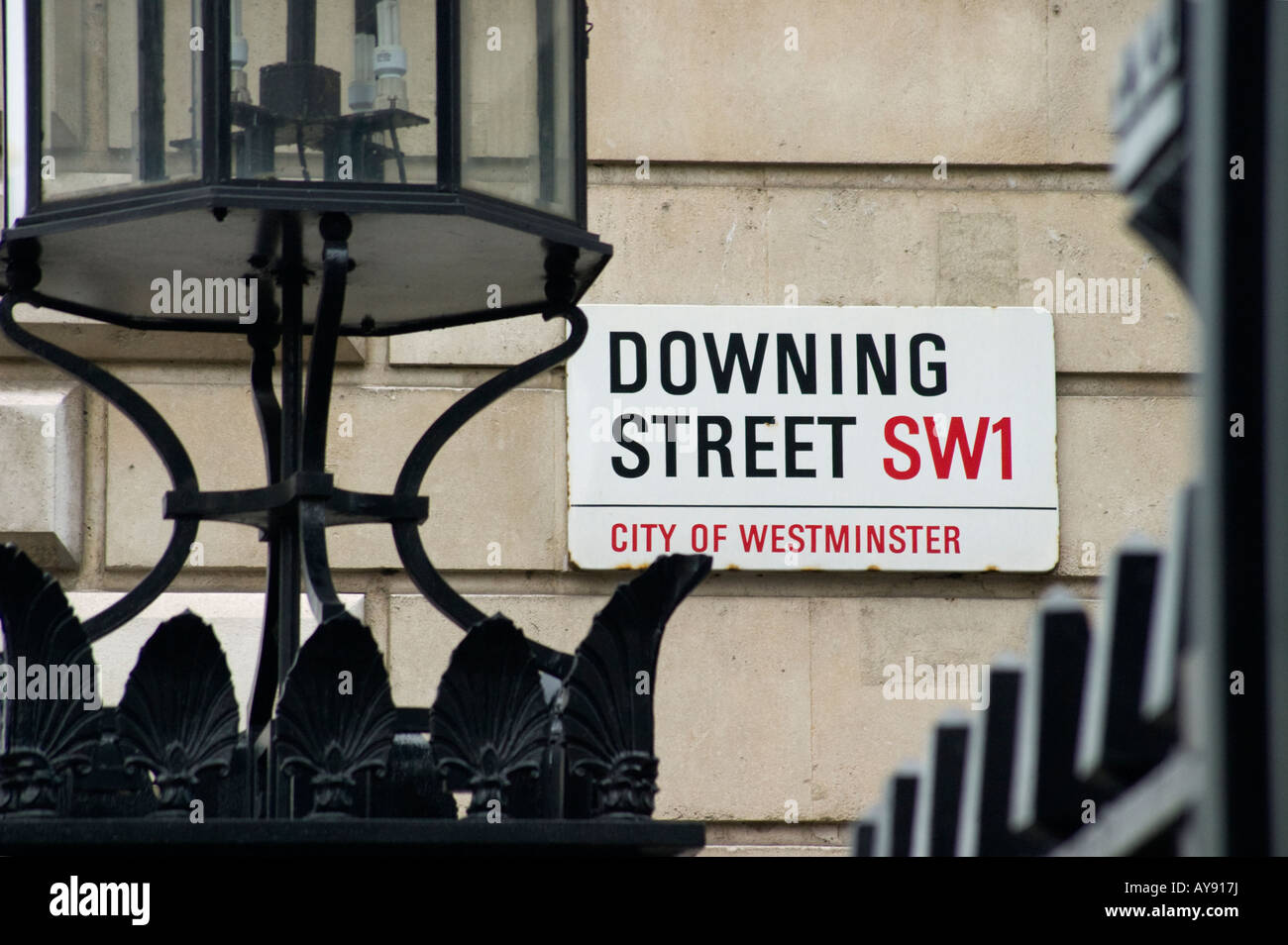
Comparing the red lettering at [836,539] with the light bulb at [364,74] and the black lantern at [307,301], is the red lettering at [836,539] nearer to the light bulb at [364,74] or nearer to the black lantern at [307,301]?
the black lantern at [307,301]

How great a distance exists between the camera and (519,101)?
4.00 meters

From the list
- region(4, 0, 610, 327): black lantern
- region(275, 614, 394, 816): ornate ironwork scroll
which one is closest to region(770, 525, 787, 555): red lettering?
region(4, 0, 610, 327): black lantern

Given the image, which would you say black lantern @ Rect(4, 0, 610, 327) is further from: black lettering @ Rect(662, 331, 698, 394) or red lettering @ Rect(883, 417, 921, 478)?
red lettering @ Rect(883, 417, 921, 478)

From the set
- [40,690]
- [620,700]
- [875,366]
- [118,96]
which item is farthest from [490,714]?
[875,366]

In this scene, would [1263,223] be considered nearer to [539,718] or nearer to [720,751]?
[539,718]

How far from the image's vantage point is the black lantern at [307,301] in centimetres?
327

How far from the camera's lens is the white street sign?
274 inches

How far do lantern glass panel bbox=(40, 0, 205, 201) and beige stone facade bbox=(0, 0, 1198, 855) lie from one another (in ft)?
10.2

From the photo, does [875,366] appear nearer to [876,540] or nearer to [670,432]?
[876,540]

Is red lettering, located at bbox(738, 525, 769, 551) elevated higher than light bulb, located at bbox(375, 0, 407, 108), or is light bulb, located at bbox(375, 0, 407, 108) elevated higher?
light bulb, located at bbox(375, 0, 407, 108)

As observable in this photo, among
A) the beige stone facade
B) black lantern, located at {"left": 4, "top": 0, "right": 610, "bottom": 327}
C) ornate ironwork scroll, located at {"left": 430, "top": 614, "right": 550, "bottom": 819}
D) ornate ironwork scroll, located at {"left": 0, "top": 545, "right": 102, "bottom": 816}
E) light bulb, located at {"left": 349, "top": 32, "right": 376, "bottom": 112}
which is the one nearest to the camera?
ornate ironwork scroll, located at {"left": 0, "top": 545, "right": 102, "bottom": 816}

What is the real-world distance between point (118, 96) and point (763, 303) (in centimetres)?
363
